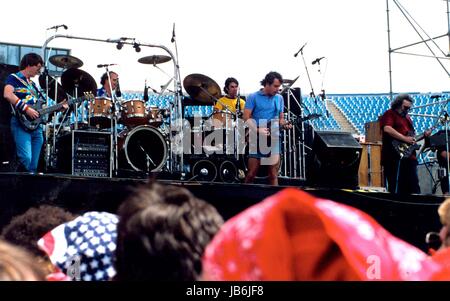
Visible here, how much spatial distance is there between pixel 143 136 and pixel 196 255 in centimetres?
740

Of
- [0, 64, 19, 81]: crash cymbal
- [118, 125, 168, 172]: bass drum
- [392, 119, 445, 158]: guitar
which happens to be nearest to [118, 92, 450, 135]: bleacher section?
[118, 125, 168, 172]: bass drum

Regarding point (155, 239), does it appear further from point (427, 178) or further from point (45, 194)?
point (427, 178)

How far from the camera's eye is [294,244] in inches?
46.4

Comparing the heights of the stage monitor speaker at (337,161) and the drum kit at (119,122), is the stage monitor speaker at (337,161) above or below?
below

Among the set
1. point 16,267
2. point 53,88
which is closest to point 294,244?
point 16,267

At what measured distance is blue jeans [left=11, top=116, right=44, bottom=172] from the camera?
22.7 feet

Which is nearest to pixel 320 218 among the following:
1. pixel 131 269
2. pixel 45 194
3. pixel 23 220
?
pixel 131 269

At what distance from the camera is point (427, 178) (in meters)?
10.6

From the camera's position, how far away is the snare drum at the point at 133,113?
342 inches

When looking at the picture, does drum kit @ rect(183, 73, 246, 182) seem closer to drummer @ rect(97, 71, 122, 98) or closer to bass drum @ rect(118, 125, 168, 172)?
bass drum @ rect(118, 125, 168, 172)

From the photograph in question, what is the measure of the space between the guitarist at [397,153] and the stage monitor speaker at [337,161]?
46cm

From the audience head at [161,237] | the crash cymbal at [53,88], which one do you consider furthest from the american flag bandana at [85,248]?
the crash cymbal at [53,88]

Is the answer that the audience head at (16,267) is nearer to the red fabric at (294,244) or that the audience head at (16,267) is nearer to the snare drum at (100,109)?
the red fabric at (294,244)

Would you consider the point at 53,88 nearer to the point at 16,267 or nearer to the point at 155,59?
the point at 155,59
